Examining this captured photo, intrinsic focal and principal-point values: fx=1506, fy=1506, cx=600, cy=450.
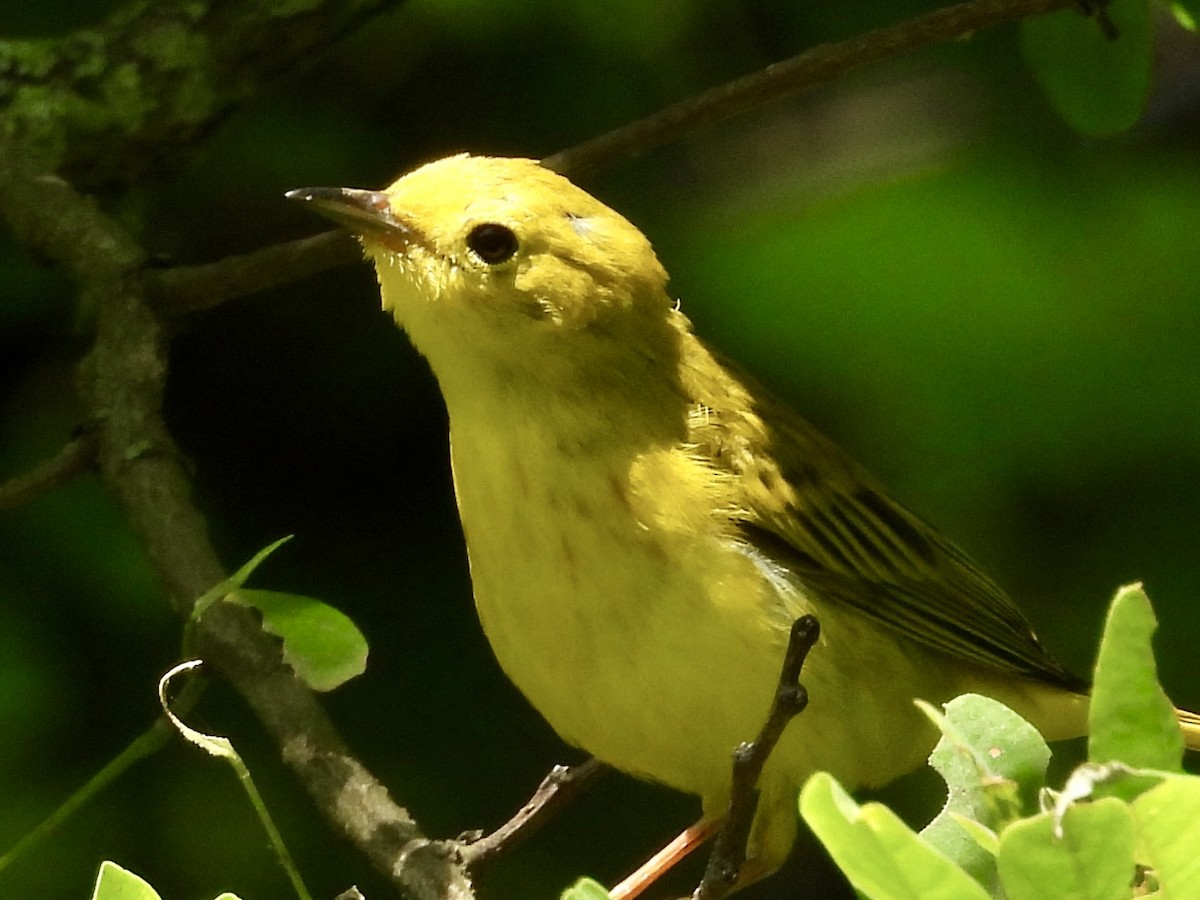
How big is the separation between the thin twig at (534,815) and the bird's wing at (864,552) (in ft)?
1.22

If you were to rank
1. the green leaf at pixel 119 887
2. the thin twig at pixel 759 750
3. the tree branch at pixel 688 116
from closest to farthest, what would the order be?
1. the green leaf at pixel 119 887
2. the thin twig at pixel 759 750
3. the tree branch at pixel 688 116

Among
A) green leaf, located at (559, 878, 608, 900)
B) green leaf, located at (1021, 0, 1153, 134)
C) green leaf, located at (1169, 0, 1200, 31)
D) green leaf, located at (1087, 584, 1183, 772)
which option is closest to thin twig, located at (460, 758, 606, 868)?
green leaf, located at (559, 878, 608, 900)

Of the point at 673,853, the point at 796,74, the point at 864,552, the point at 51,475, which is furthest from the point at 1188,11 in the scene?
the point at 51,475

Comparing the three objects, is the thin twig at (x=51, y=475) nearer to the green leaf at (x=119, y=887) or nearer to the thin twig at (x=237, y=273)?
the thin twig at (x=237, y=273)

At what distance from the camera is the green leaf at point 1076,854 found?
82cm

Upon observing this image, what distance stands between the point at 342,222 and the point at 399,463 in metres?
1.21

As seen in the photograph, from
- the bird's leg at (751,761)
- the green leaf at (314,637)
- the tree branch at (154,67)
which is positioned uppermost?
the tree branch at (154,67)

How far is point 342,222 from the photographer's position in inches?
71.3

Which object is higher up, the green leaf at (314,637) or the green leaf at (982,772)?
the green leaf at (314,637)

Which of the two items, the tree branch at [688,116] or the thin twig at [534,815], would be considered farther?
the tree branch at [688,116]

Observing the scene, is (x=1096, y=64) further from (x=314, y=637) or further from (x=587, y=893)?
(x=587, y=893)

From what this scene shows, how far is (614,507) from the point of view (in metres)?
1.80

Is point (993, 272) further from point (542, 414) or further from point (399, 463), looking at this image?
point (542, 414)

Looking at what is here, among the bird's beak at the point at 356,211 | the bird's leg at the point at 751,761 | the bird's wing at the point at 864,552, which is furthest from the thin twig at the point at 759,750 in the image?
the bird's beak at the point at 356,211
